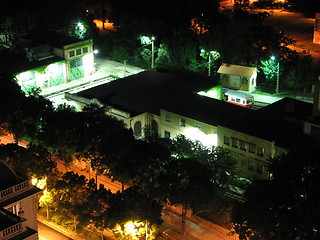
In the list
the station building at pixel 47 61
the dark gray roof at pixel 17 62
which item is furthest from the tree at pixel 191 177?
the dark gray roof at pixel 17 62

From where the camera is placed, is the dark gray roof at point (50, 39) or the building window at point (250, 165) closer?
the building window at point (250, 165)

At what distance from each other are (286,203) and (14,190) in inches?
712

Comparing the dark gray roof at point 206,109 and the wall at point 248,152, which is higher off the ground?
the dark gray roof at point 206,109

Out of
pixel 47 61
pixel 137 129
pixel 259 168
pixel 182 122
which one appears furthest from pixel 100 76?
pixel 259 168

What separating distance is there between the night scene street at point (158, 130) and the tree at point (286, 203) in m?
0.09

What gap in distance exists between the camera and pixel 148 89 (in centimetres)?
7062

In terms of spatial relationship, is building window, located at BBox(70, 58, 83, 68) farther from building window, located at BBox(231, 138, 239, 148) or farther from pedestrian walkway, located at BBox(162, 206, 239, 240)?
pedestrian walkway, located at BBox(162, 206, 239, 240)

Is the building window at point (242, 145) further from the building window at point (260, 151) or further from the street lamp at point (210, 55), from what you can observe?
the street lamp at point (210, 55)

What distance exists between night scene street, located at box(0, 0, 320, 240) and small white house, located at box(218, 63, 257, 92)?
14cm

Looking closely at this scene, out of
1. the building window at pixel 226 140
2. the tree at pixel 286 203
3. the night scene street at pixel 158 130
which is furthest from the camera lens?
the building window at pixel 226 140

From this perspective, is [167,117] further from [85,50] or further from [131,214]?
[85,50]

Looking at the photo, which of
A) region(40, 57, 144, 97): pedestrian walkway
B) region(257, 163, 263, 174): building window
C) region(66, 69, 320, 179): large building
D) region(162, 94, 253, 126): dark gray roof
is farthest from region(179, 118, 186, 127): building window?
region(40, 57, 144, 97): pedestrian walkway

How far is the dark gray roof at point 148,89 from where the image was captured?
218 ft

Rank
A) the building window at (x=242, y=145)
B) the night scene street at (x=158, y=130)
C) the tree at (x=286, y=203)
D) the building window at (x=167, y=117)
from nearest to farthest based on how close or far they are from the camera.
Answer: the tree at (x=286, y=203)
the night scene street at (x=158, y=130)
the building window at (x=242, y=145)
the building window at (x=167, y=117)
